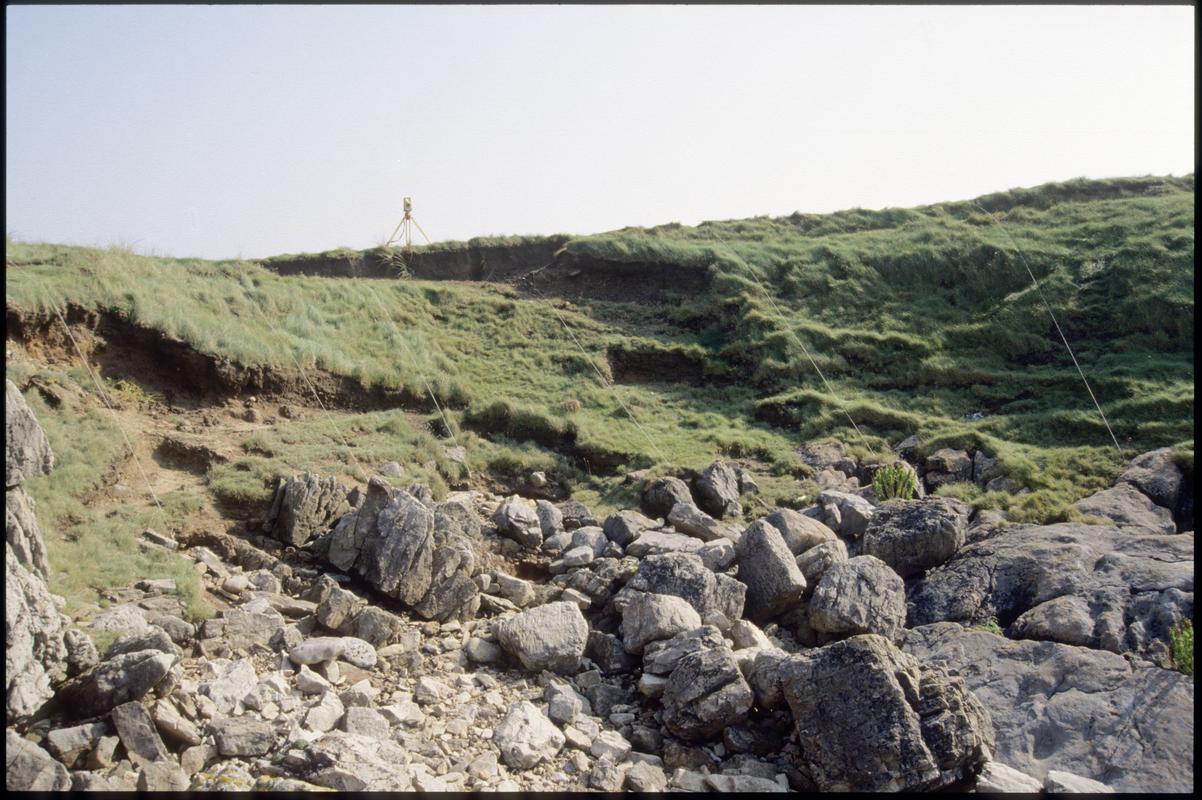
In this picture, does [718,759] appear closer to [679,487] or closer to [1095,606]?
[1095,606]

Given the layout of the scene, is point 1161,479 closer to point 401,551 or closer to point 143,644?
point 401,551

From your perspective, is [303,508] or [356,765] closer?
[356,765]

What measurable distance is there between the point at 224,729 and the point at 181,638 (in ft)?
4.72

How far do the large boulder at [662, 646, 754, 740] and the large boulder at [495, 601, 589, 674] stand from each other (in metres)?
1.10

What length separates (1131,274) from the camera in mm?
20766

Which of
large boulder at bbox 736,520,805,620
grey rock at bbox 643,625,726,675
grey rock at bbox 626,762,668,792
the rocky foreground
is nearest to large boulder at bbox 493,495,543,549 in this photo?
the rocky foreground

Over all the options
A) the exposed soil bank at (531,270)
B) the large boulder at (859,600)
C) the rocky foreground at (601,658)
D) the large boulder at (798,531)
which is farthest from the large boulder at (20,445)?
the exposed soil bank at (531,270)

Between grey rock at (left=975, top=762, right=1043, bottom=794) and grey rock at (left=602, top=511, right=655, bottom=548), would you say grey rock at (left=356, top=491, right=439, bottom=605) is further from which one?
grey rock at (left=975, top=762, right=1043, bottom=794)

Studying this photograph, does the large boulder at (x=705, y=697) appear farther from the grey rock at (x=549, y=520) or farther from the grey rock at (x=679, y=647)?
the grey rock at (x=549, y=520)

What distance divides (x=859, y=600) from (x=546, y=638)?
3.21m

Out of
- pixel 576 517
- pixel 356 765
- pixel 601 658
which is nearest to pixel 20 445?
pixel 356 765

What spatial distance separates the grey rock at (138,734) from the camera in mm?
5652

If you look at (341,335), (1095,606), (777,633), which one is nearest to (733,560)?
(777,633)

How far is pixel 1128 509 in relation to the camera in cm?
1160
